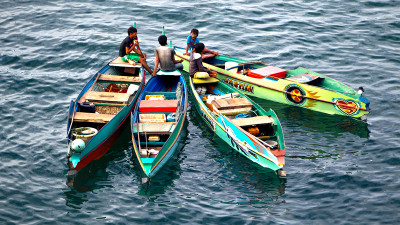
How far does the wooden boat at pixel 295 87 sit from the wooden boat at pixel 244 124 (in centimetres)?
153

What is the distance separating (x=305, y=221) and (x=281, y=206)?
2.78ft

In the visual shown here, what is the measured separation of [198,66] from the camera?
17.3m

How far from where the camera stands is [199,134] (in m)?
16.2

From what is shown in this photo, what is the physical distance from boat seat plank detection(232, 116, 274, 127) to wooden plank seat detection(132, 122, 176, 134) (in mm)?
2221

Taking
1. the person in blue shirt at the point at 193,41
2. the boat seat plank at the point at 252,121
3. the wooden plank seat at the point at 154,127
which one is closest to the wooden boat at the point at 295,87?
the person in blue shirt at the point at 193,41

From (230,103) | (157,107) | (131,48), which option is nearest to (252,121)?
(230,103)

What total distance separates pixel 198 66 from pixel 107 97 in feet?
13.1

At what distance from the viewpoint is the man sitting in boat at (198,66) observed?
673 inches

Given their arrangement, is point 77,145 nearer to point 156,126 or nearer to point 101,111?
point 156,126

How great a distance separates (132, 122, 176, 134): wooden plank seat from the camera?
46.1 ft

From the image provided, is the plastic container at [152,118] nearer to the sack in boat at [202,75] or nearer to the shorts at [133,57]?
the sack in boat at [202,75]

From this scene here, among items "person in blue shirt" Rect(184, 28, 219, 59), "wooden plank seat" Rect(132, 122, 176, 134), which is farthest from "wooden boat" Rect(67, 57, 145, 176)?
"person in blue shirt" Rect(184, 28, 219, 59)

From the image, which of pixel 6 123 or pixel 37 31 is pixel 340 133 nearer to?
pixel 6 123

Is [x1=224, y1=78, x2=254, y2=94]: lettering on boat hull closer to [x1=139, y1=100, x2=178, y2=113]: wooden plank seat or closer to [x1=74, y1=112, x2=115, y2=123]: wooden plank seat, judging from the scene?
[x1=139, y1=100, x2=178, y2=113]: wooden plank seat
